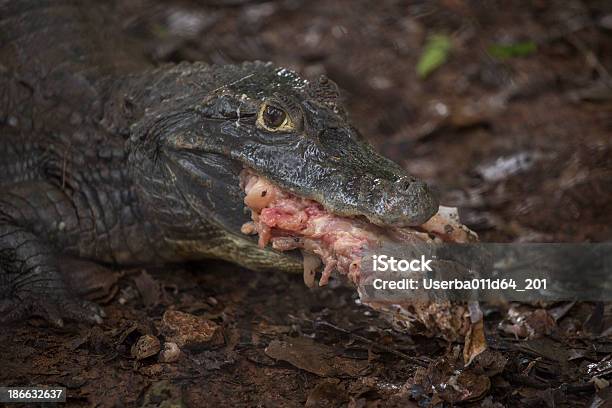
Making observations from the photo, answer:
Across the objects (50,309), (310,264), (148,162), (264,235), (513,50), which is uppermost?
(513,50)

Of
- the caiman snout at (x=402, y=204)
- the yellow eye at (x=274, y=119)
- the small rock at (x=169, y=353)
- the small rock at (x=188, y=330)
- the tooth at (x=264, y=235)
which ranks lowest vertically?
the small rock at (x=169, y=353)

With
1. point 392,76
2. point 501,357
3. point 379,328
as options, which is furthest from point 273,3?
point 501,357

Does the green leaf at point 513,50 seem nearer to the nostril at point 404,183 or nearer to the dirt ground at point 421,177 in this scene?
the dirt ground at point 421,177

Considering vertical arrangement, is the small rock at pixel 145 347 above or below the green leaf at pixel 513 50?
below

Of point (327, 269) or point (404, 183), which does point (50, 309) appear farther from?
point (404, 183)

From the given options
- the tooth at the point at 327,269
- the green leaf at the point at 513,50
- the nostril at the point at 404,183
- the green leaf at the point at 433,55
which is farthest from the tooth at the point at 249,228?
the green leaf at the point at 513,50

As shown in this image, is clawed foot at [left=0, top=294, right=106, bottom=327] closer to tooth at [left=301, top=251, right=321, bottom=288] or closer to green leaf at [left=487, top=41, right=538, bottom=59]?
tooth at [left=301, top=251, right=321, bottom=288]

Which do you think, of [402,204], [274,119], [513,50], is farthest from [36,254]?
[513,50]
